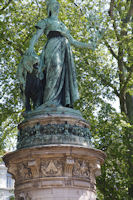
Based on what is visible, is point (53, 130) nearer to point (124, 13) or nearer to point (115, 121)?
point (115, 121)

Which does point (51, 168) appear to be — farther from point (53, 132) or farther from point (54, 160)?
point (53, 132)

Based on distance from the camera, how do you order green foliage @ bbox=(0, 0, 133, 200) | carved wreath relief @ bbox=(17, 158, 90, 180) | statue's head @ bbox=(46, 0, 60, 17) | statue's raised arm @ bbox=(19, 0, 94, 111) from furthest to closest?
1. green foliage @ bbox=(0, 0, 133, 200)
2. statue's head @ bbox=(46, 0, 60, 17)
3. statue's raised arm @ bbox=(19, 0, 94, 111)
4. carved wreath relief @ bbox=(17, 158, 90, 180)

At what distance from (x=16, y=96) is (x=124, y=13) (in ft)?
23.5

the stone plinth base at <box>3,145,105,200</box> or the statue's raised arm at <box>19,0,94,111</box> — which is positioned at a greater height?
the statue's raised arm at <box>19,0,94,111</box>

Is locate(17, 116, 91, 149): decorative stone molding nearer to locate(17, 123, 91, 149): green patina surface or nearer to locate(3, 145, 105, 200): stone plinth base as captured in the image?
locate(17, 123, 91, 149): green patina surface

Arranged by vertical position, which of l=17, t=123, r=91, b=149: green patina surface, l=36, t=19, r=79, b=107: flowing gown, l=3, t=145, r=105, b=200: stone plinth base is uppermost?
l=36, t=19, r=79, b=107: flowing gown

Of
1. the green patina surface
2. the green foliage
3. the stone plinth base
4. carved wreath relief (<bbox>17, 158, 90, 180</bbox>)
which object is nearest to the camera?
the stone plinth base

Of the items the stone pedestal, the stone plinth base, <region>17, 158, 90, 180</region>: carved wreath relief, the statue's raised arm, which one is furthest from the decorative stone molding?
the statue's raised arm

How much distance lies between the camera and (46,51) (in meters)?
9.44

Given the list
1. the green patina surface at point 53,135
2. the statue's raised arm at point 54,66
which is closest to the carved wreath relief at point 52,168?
the green patina surface at point 53,135

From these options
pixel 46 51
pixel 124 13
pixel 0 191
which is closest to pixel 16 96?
pixel 124 13

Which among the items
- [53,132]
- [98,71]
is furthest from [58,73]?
[98,71]

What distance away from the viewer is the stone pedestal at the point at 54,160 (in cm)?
750

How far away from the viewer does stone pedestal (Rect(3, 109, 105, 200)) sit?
750cm
